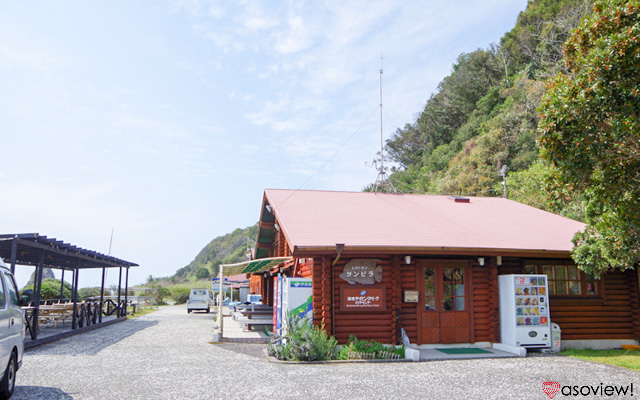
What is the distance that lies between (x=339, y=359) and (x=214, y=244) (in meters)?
103

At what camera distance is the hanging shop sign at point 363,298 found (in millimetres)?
11000

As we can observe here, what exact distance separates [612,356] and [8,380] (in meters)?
12.0

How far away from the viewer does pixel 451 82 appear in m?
50.7

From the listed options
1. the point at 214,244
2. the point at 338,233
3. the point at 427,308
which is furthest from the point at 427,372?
the point at 214,244

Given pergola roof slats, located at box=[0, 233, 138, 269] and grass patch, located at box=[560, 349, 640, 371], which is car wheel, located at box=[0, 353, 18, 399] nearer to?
pergola roof slats, located at box=[0, 233, 138, 269]

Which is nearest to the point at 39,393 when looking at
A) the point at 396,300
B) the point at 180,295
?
the point at 396,300

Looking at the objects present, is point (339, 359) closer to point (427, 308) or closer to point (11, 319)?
point (427, 308)

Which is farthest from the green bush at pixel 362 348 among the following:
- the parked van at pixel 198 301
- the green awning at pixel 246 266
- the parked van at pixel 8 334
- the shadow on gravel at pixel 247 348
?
the parked van at pixel 198 301

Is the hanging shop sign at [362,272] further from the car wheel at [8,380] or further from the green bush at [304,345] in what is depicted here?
the car wheel at [8,380]

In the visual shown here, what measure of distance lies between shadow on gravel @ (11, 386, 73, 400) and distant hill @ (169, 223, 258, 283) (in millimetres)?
74666

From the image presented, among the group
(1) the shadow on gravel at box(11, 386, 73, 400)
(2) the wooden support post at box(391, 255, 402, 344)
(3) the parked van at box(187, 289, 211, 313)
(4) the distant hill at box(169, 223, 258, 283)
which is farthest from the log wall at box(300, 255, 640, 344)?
(4) the distant hill at box(169, 223, 258, 283)

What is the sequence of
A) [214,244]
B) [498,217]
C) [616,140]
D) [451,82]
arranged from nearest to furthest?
[616,140]
[498,217]
[451,82]
[214,244]

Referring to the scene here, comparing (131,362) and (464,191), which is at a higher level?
(464,191)

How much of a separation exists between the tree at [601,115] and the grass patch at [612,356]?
2760mm
